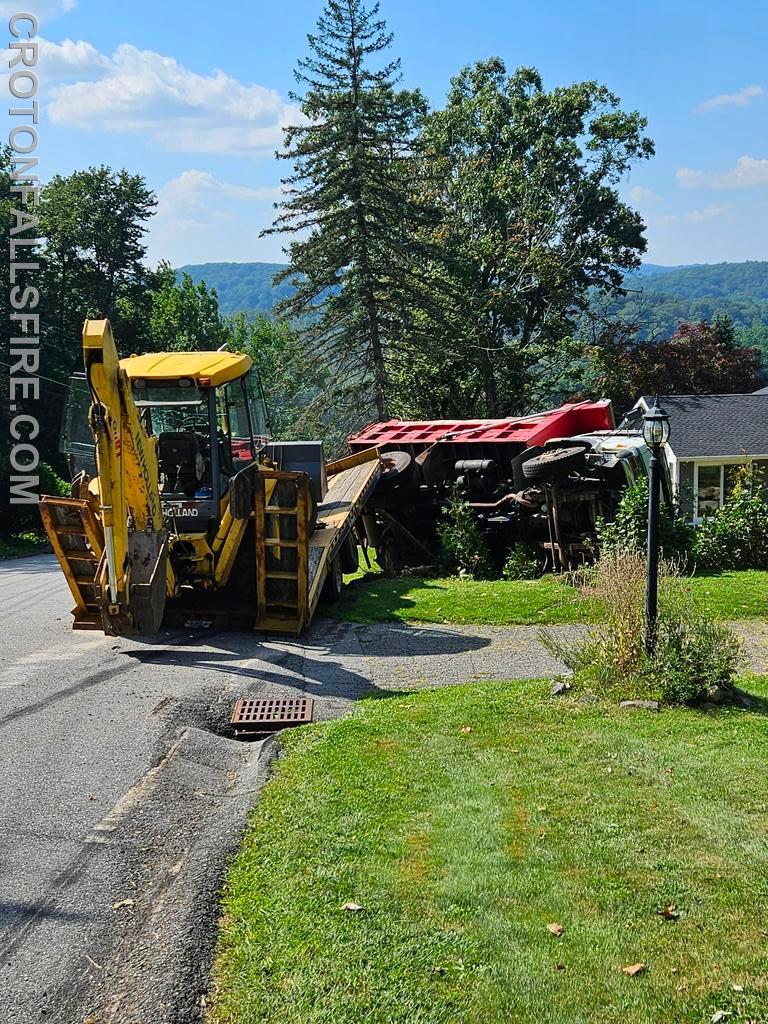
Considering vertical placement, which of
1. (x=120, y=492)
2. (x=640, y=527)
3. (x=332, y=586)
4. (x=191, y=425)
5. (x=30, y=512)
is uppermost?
(x=191, y=425)

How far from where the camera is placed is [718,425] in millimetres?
30562

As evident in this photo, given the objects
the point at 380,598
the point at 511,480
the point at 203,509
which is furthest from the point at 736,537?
the point at 203,509

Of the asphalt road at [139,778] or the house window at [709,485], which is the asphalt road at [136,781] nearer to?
the asphalt road at [139,778]

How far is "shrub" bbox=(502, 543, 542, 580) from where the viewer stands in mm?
16031

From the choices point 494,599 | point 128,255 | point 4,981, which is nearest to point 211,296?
point 128,255

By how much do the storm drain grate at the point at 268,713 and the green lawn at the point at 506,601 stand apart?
417 cm

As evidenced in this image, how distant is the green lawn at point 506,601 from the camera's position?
12.7 meters

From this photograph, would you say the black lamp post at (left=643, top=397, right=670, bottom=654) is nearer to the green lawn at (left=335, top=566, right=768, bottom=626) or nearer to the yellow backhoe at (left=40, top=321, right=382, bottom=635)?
the green lawn at (left=335, top=566, right=768, bottom=626)

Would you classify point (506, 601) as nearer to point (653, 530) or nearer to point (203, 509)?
point (203, 509)

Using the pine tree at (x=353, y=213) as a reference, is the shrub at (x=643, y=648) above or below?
below

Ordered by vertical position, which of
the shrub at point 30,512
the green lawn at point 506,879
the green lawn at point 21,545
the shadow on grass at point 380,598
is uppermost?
the green lawn at point 506,879

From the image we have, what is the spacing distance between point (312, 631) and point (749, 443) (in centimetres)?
2119

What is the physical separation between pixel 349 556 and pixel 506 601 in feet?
11.4

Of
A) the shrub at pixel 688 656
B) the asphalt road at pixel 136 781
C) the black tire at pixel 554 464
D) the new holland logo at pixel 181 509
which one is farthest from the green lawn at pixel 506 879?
the black tire at pixel 554 464
